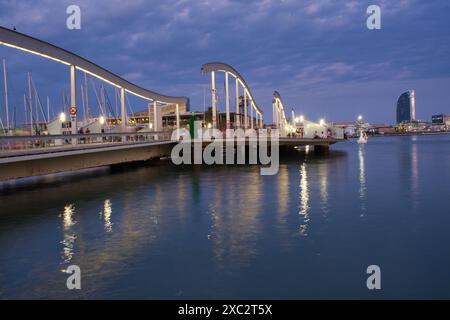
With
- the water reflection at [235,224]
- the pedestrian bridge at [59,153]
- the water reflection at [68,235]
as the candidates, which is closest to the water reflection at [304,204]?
the water reflection at [235,224]

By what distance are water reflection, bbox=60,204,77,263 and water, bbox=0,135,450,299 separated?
4cm

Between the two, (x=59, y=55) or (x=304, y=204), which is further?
(x=59, y=55)

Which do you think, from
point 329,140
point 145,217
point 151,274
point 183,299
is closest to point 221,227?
point 145,217

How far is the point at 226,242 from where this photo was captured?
12.9 meters

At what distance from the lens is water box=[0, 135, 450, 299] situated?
368 inches

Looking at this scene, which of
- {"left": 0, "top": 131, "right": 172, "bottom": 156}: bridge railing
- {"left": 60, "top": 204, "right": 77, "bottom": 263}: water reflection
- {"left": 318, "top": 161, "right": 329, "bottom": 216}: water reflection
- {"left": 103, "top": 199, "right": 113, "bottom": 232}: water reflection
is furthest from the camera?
{"left": 0, "top": 131, "right": 172, "bottom": 156}: bridge railing

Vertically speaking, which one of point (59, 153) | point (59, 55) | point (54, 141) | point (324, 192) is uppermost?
point (59, 55)

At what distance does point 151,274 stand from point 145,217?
7.12m

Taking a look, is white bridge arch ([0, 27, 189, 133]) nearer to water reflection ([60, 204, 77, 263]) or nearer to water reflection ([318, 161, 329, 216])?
water reflection ([60, 204, 77, 263])

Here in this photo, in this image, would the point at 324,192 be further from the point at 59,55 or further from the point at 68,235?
the point at 59,55

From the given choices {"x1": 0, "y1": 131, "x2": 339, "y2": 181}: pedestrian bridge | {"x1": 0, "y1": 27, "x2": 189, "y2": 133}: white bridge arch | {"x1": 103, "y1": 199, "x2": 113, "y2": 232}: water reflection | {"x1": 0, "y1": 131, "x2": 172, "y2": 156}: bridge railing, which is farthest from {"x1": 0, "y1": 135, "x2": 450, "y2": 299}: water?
{"x1": 0, "y1": 27, "x2": 189, "y2": 133}: white bridge arch

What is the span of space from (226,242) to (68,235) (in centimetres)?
462

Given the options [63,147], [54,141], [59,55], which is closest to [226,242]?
[63,147]
